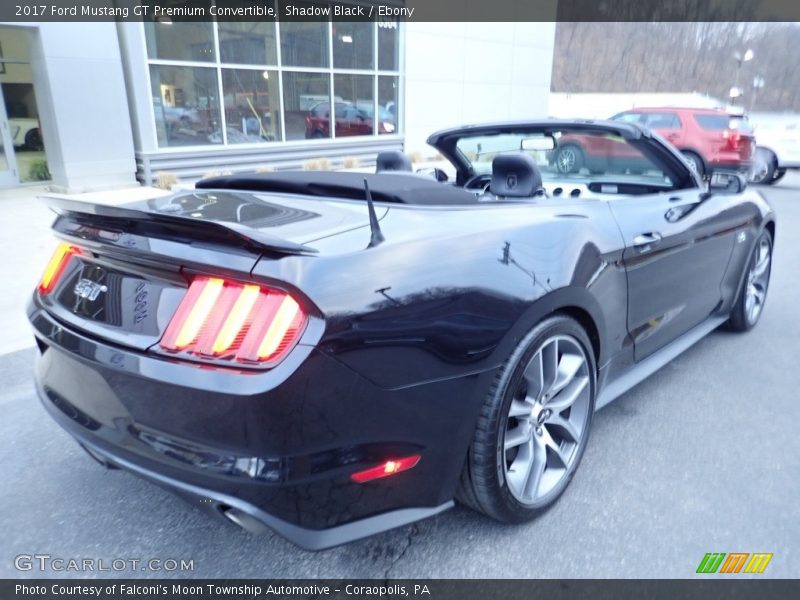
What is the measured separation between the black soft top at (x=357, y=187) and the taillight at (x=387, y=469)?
94cm

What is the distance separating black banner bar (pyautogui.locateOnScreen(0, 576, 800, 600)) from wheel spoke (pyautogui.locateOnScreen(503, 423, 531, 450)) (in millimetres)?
447

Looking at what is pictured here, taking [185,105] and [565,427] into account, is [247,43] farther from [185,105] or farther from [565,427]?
[565,427]

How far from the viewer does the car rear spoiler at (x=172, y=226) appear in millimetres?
1577

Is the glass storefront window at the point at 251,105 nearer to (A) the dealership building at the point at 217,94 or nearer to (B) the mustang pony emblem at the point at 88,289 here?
(A) the dealership building at the point at 217,94

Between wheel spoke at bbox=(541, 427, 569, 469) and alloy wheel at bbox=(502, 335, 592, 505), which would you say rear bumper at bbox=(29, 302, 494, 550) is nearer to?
alloy wheel at bbox=(502, 335, 592, 505)

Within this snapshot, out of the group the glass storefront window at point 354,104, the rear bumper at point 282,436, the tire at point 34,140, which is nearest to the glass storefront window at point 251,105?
the glass storefront window at point 354,104

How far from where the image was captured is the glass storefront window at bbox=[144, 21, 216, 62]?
10602 mm

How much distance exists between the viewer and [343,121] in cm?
1421

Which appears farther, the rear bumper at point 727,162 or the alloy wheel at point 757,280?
the rear bumper at point 727,162

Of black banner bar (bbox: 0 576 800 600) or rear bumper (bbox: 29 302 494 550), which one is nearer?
rear bumper (bbox: 29 302 494 550)

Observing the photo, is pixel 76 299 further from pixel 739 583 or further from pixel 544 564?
pixel 739 583

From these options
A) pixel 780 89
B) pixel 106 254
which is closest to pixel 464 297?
pixel 106 254

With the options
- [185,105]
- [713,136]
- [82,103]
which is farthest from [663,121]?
[82,103]

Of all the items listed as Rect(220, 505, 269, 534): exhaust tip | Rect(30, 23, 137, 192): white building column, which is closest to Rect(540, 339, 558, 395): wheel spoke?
Rect(220, 505, 269, 534): exhaust tip
